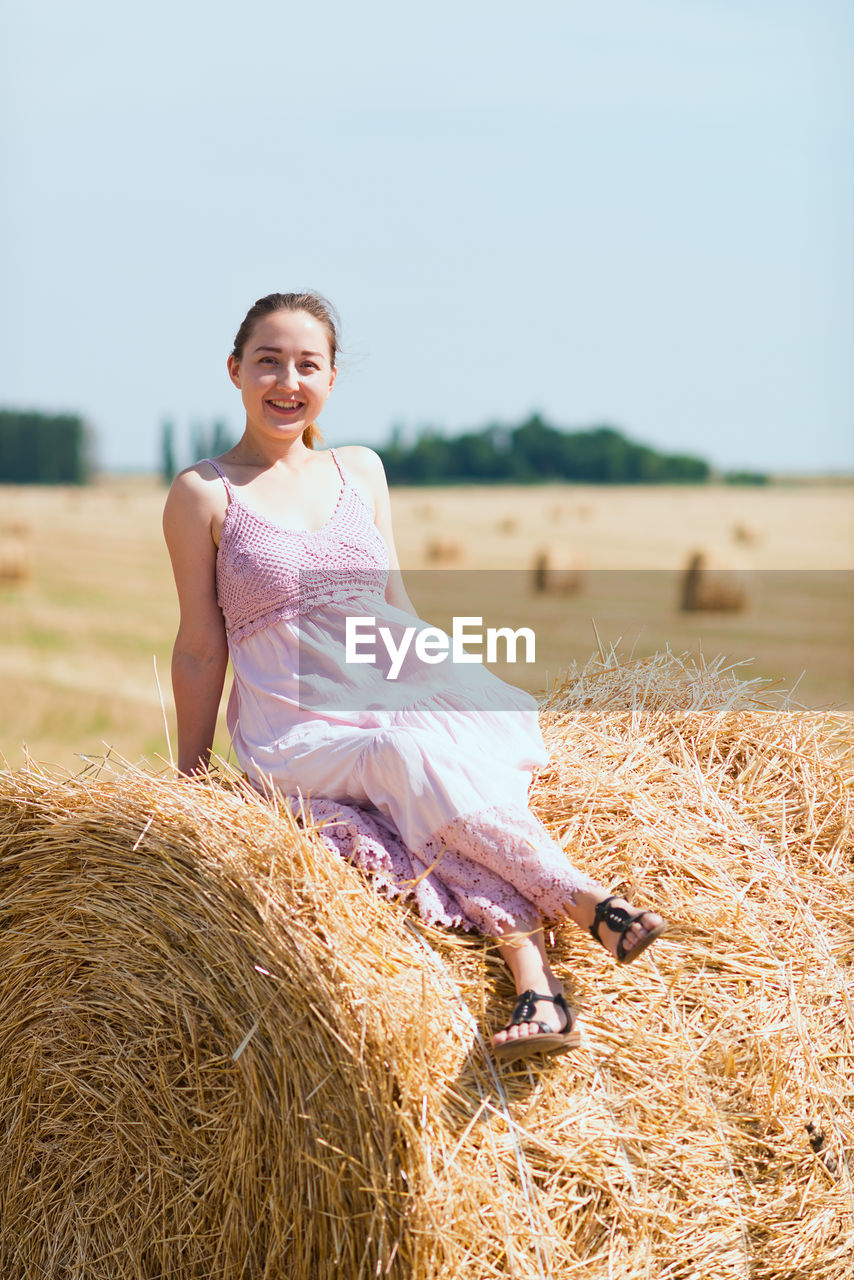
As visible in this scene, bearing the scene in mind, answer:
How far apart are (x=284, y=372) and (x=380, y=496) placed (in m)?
0.44

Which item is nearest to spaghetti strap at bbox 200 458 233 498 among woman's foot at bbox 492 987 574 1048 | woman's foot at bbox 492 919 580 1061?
woman's foot at bbox 492 919 580 1061

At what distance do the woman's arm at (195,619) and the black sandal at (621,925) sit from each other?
1.05m

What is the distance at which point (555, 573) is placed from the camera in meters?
14.8

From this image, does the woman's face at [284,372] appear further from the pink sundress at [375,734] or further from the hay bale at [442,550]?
the hay bale at [442,550]

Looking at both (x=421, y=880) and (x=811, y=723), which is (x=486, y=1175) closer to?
(x=421, y=880)

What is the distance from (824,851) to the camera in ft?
10.2

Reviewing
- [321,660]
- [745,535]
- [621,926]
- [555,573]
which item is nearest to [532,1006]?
[621,926]

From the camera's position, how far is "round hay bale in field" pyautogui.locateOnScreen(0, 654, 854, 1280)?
7.07 ft

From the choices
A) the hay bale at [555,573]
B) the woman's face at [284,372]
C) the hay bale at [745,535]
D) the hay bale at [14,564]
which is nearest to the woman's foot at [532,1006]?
the woman's face at [284,372]

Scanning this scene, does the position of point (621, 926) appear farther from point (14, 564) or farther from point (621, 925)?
point (14, 564)

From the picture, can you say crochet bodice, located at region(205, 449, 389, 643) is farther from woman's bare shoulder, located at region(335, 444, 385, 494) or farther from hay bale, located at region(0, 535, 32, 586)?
hay bale, located at region(0, 535, 32, 586)

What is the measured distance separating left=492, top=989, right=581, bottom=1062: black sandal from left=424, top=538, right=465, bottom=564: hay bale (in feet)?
45.7

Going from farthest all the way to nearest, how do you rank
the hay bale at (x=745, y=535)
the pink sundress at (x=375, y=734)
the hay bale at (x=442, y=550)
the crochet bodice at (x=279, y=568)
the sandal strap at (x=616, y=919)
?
1. the hay bale at (x=745, y=535)
2. the hay bale at (x=442, y=550)
3. the crochet bodice at (x=279, y=568)
4. the pink sundress at (x=375, y=734)
5. the sandal strap at (x=616, y=919)

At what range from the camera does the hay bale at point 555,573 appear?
1478 cm
